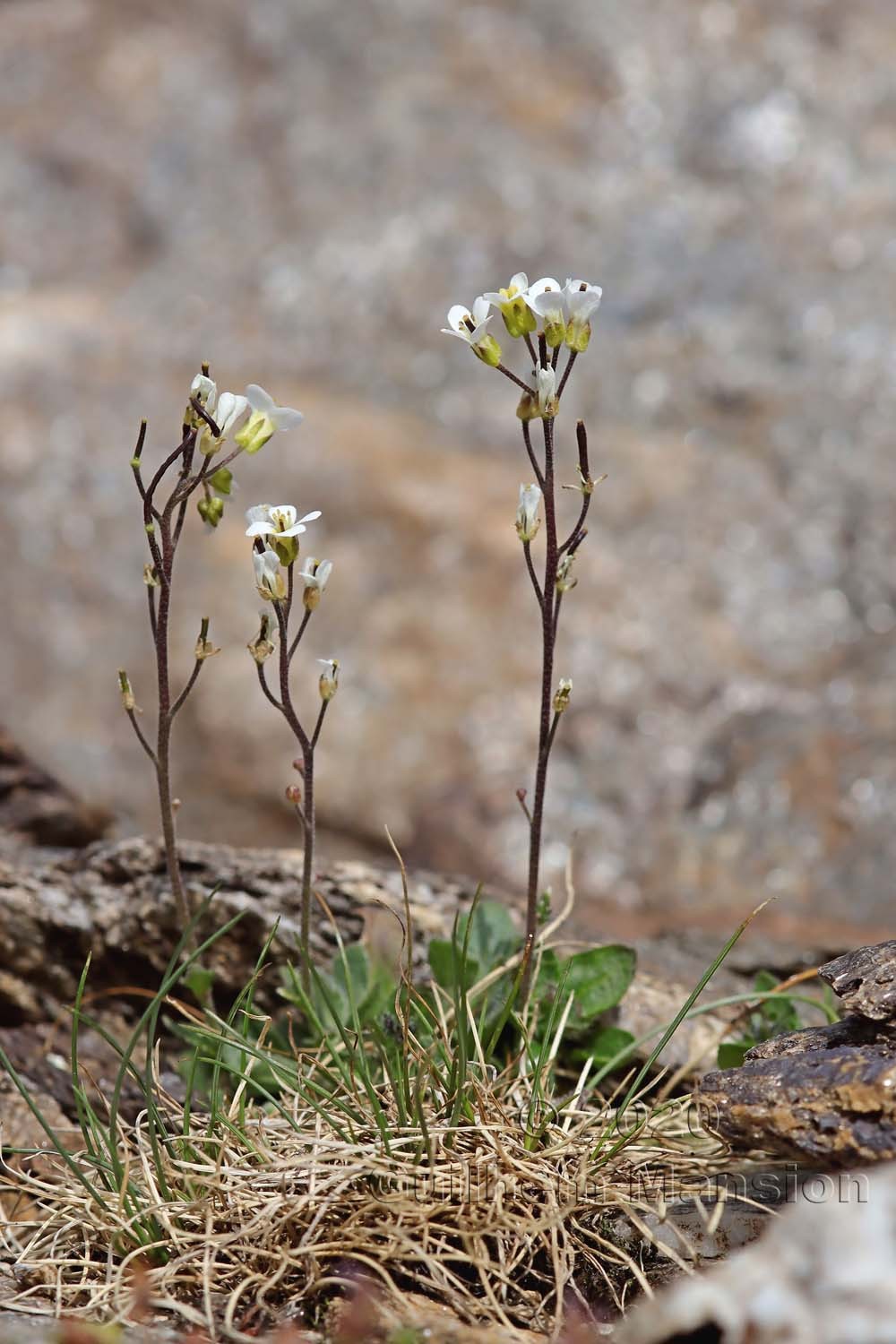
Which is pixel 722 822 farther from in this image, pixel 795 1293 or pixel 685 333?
pixel 795 1293

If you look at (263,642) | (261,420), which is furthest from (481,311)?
(263,642)

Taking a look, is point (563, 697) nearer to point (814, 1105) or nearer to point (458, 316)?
point (458, 316)

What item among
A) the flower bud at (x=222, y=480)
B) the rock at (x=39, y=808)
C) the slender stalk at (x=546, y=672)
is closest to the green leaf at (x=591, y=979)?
the slender stalk at (x=546, y=672)

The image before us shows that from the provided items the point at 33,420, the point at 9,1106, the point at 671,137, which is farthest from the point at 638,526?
the point at 9,1106

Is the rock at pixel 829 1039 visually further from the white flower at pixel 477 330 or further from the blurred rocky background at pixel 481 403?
the blurred rocky background at pixel 481 403

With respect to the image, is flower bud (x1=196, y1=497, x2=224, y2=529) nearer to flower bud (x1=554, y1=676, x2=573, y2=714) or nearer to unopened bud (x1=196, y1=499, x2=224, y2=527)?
unopened bud (x1=196, y1=499, x2=224, y2=527)

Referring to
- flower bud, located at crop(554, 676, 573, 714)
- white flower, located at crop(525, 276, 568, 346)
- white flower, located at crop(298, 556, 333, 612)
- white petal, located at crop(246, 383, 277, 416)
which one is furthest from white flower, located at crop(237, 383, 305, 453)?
flower bud, located at crop(554, 676, 573, 714)
